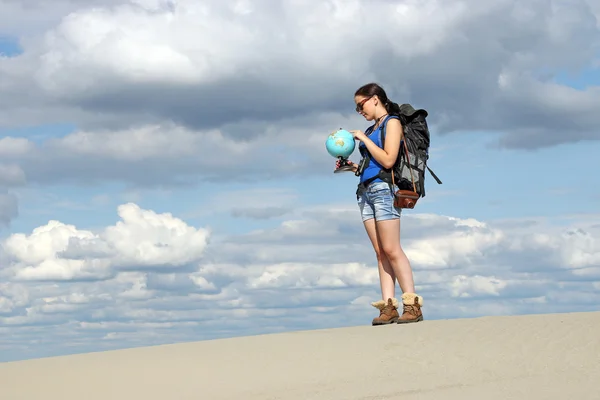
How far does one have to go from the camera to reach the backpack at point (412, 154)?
8953 millimetres

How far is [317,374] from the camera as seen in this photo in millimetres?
6969

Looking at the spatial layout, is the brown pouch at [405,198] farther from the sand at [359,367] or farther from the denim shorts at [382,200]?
the sand at [359,367]

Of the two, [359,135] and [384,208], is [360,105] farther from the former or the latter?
[384,208]

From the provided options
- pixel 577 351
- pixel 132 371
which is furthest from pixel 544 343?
pixel 132 371

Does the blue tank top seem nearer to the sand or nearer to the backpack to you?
the backpack

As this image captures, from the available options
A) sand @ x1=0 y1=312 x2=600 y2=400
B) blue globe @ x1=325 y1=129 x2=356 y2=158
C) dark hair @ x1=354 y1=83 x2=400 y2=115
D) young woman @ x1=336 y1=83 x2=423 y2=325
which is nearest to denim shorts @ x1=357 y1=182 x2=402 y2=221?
young woman @ x1=336 y1=83 x2=423 y2=325

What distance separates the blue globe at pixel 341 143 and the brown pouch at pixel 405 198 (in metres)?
0.70

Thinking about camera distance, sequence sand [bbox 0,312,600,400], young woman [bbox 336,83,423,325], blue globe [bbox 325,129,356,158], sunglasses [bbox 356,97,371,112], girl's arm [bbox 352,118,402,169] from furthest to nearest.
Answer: sunglasses [bbox 356,97,371,112] → blue globe [bbox 325,129,356,158] → young woman [bbox 336,83,423,325] → girl's arm [bbox 352,118,402,169] → sand [bbox 0,312,600,400]

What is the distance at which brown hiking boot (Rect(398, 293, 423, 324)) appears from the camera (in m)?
9.05

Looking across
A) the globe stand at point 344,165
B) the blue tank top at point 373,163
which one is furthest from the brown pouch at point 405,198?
the globe stand at point 344,165

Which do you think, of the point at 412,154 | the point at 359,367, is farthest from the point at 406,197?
the point at 359,367

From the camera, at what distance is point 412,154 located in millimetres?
9016

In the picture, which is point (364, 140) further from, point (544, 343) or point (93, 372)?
point (93, 372)

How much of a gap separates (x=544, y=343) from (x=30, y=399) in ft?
15.1
